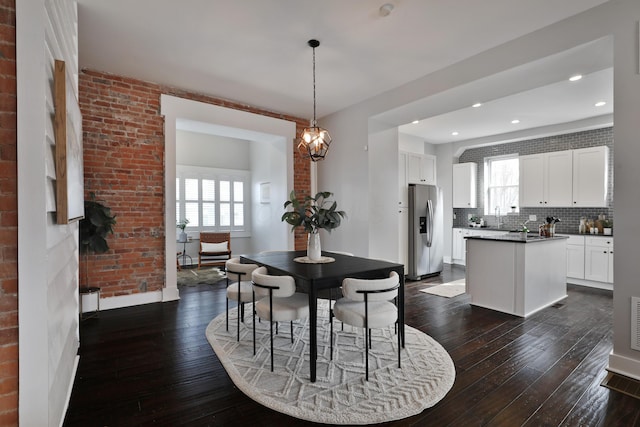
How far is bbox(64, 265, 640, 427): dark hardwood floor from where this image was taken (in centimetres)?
199

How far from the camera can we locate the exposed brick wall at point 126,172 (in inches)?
160

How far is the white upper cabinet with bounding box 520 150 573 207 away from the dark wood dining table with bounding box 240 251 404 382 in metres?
4.98

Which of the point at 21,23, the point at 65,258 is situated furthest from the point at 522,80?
the point at 65,258

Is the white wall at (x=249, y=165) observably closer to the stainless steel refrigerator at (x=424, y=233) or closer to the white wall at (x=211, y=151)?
the white wall at (x=211, y=151)

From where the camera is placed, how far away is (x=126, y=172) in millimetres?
4285

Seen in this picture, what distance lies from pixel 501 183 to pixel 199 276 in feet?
22.4

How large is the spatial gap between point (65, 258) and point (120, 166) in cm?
239

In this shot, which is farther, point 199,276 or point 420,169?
point 420,169

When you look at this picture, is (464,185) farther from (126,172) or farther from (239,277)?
(126,172)

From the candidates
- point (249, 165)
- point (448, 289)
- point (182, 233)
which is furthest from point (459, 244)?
point (182, 233)

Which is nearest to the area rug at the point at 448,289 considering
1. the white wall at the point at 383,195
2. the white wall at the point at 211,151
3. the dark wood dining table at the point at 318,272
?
the white wall at the point at 383,195

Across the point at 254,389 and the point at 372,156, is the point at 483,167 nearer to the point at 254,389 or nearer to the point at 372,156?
the point at 372,156

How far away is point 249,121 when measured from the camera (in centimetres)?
529

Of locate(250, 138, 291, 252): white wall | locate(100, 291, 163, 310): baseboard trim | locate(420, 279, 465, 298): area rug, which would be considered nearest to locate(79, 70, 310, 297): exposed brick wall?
locate(100, 291, 163, 310): baseboard trim
